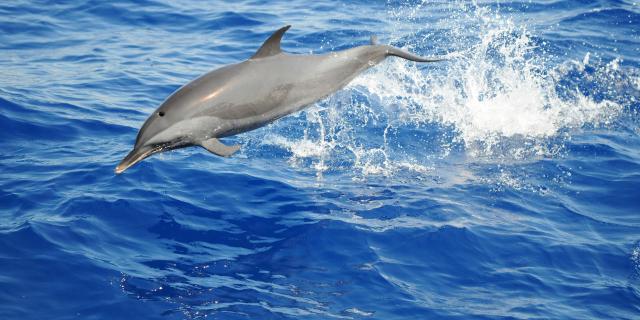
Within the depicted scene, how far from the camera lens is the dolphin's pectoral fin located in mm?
6559

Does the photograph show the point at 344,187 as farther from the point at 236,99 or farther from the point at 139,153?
the point at 139,153

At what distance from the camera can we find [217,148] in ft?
21.7

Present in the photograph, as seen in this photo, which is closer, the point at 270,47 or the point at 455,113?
the point at 270,47

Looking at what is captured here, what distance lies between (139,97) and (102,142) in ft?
5.91

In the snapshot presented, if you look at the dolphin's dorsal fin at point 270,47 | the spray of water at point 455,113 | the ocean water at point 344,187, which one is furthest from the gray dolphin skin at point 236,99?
the spray of water at point 455,113

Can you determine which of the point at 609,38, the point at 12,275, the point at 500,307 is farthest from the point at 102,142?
the point at 609,38

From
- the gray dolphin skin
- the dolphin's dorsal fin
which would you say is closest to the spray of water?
the gray dolphin skin

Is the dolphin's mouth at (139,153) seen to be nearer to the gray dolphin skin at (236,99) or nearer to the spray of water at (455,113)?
the gray dolphin skin at (236,99)

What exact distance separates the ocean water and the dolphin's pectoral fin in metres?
1.04

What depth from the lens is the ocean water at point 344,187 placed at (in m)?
6.51

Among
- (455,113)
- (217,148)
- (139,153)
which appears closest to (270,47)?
(217,148)

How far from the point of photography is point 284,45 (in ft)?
44.2

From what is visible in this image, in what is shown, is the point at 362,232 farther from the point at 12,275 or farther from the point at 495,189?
the point at 12,275

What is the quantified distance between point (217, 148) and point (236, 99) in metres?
0.46
